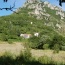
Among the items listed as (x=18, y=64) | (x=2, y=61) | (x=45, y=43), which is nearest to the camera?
(x=18, y=64)

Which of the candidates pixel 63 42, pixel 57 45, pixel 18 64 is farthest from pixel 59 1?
pixel 63 42

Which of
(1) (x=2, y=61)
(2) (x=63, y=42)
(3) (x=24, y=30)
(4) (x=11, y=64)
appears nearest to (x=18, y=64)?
(4) (x=11, y=64)

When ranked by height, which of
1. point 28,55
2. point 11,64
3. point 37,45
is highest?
point 11,64

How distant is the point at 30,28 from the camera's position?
129 meters

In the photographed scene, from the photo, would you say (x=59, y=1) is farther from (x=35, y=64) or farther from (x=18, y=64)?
(x=35, y=64)

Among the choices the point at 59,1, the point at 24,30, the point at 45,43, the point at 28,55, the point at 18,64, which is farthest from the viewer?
the point at 24,30

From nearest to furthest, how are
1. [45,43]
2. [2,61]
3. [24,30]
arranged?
[2,61] → [45,43] → [24,30]

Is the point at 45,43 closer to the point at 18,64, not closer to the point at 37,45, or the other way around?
the point at 37,45

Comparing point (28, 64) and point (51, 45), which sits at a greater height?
point (28, 64)

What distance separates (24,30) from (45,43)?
90.7 metres

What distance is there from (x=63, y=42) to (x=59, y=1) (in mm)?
25602

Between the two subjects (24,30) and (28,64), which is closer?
(28,64)

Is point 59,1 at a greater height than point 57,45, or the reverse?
point 59,1

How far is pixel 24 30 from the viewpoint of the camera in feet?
407
